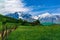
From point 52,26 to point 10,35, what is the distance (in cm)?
138

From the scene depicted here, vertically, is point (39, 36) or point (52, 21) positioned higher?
point (52, 21)

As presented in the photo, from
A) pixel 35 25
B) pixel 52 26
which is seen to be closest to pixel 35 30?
→ pixel 35 25

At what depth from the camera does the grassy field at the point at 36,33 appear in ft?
18.5

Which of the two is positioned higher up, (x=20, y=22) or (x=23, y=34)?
(x=20, y=22)

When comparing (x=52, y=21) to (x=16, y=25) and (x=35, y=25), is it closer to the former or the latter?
(x=35, y=25)

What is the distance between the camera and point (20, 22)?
19.9 feet

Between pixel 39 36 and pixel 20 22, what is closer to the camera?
pixel 39 36

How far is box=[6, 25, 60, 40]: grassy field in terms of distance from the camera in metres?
5.64

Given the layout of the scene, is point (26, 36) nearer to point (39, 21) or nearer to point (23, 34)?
point (23, 34)

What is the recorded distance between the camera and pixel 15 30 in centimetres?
567

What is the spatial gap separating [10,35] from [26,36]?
49 centimetres

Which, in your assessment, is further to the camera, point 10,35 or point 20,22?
point 20,22

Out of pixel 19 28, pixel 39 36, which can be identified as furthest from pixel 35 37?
pixel 19 28

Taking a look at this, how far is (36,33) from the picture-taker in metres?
5.73
